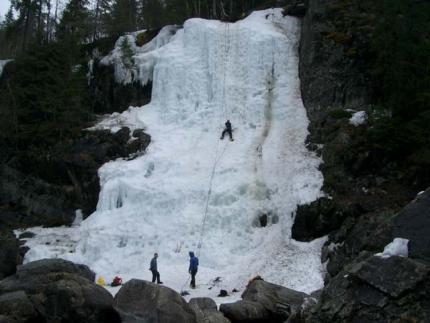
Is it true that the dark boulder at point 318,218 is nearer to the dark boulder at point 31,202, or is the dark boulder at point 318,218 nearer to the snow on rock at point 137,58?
the dark boulder at point 31,202

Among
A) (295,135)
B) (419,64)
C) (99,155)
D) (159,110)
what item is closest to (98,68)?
(159,110)

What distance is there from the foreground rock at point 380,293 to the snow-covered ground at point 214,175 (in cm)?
1023

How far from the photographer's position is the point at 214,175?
25531 mm

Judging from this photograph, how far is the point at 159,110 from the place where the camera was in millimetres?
32125

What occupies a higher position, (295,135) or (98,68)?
(98,68)

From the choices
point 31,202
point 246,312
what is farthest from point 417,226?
point 31,202

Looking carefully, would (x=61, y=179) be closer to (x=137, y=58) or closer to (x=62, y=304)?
(x=137, y=58)

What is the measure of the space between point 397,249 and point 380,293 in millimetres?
727

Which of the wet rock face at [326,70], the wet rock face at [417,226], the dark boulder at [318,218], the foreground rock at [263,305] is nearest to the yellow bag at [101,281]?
the foreground rock at [263,305]

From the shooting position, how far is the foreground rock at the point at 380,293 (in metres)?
7.15

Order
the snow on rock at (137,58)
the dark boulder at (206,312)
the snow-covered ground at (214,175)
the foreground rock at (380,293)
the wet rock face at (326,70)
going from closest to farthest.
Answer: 1. the foreground rock at (380,293)
2. the dark boulder at (206,312)
3. the snow-covered ground at (214,175)
4. the wet rock face at (326,70)
5. the snow on rock at (137,58)

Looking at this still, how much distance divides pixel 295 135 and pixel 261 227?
644 cm

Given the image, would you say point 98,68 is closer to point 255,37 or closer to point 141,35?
point 141,35

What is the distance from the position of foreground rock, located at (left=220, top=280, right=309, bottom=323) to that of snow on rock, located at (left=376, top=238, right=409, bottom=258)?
19.3 feet
